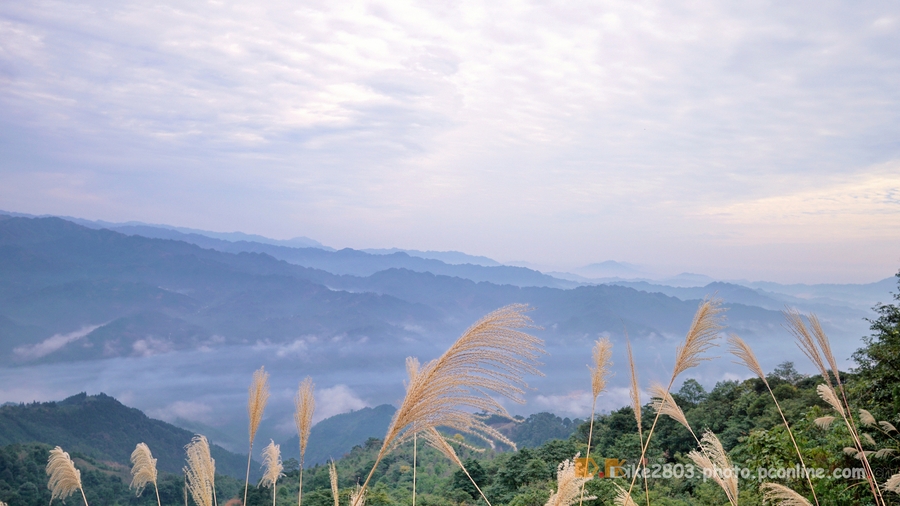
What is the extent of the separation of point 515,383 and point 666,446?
2008cm

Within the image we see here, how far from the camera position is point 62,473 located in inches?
104

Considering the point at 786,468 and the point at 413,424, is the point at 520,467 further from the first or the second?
the point at 413,424

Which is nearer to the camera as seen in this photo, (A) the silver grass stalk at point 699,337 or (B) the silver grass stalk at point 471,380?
(B) the silver grass stalk at point 471,380

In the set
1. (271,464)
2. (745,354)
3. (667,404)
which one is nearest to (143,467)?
(271,464)

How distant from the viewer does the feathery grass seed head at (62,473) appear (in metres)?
2.64

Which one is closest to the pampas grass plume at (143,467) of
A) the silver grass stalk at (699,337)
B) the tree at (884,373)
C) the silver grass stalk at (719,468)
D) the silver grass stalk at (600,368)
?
the silver grass stalk at (600,368)

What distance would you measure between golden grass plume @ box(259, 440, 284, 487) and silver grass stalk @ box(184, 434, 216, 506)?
1.98ft

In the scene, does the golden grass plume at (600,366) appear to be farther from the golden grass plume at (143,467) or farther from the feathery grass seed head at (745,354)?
the golden grass plume at (143,467)

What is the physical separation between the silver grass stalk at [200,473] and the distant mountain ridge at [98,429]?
81322mm

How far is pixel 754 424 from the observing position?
663 inches

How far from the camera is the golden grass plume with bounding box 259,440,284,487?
11.3 ft

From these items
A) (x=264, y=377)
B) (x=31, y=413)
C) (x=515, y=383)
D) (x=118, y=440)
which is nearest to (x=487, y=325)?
(x=515, y=383)

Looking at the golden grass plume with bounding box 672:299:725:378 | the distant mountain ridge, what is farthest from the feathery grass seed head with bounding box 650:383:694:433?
the distant mountain ridge

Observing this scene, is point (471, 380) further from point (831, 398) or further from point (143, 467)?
point (143, 467)
